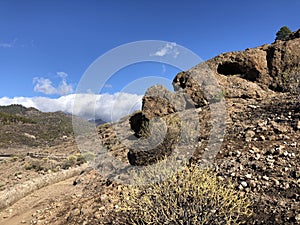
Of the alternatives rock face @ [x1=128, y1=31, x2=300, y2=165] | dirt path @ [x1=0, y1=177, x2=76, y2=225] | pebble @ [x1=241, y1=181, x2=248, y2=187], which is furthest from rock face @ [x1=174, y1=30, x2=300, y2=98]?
dirt path @ [x1=0, y1=177, x2=76, y2=225]

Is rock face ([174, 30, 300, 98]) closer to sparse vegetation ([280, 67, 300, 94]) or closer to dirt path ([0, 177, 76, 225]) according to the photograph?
sparse vegetation ([280, 67, 300, 94])

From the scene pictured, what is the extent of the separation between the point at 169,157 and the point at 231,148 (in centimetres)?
138

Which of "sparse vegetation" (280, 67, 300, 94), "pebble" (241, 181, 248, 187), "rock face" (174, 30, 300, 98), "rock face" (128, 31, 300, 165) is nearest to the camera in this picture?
"pebble" (241, 181, 248, 187)

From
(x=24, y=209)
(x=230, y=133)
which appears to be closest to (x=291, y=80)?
(x=230, y=133)

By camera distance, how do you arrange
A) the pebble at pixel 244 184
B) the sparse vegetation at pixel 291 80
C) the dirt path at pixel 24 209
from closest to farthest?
the pebble at pixel 244 184
the dirt path at pixel 24 209
the sparse vegetation at pixel 291 80

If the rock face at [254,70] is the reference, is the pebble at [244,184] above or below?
below

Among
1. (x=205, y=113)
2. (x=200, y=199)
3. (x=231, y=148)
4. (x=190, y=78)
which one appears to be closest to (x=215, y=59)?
(x=190, y=78)

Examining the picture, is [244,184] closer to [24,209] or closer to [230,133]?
[230,133]

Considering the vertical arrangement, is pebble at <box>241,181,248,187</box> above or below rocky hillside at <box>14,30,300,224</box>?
below

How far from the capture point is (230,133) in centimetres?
682

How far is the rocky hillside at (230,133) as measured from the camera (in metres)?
4.62

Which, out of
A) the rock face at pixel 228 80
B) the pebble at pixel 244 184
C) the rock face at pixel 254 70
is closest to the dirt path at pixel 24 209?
the rock face at pixel 228 80

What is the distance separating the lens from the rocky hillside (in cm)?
462

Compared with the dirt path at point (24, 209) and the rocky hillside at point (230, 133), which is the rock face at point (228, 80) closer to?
the rocky hillside at point (230, 133)
